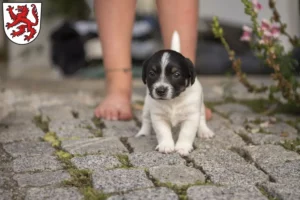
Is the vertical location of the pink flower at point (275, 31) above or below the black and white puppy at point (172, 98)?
above

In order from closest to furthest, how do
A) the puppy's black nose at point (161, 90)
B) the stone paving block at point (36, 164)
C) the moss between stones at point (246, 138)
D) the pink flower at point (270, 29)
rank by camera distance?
the stone paving block at point (36, 164), the puppy's black nose at point (161, 90), the moss between stones at point (246, 138), the pink flower at point (270, 29)

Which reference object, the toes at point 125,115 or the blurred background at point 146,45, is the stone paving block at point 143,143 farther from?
the blurred background at point 146,45

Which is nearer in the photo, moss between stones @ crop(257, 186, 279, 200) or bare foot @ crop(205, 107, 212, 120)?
moss between stones @ crop(257, 186, 279, 200)

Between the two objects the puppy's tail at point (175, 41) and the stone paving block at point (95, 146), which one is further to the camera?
the puppy's tail at point (175, 41)

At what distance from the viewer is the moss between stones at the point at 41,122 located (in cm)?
304

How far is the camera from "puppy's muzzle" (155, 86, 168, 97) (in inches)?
98.5

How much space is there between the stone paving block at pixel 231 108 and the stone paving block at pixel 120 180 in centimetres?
125

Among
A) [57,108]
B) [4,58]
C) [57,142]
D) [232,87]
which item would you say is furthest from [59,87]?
[4,58]

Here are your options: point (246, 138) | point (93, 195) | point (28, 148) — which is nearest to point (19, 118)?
point (28, 148)

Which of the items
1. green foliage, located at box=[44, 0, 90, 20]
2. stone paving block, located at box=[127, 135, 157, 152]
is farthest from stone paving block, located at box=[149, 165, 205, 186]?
green foliage, located at box=[44, 0, 90, 20]

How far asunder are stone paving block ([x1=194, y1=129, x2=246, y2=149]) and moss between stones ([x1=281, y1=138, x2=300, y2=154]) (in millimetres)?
185

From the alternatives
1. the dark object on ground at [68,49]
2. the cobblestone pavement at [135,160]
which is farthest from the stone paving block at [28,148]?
the dark object on ground at [68,49]

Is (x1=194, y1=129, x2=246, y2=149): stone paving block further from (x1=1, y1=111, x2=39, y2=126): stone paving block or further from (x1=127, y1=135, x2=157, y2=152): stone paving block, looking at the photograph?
(x1=1, y1=111, x2=39, y2=126): stone paving block

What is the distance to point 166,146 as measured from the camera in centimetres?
255
